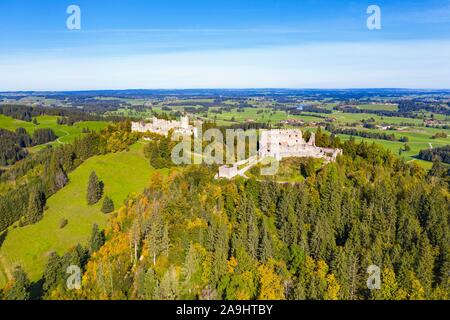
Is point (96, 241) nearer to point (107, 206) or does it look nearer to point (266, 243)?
point (107, 206)

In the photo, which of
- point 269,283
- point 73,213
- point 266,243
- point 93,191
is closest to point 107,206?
point 93,191

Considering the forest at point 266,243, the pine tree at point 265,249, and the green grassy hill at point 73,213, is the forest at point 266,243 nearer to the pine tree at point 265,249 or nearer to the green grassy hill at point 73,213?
the pine tree at point 265,249

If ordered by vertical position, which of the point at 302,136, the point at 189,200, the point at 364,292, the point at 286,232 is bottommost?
the point at 364,292

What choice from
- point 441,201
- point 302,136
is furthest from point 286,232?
point 302,136

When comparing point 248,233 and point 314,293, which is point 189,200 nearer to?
point 248,233

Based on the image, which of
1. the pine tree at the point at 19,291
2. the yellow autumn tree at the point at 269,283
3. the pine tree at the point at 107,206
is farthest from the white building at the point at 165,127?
the pine tree at the point at 19,291

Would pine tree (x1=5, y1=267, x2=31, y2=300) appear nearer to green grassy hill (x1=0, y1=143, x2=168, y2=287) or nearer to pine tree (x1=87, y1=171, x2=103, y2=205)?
green grassy hill (x1=0, y1=143, x2=168, y2=287)

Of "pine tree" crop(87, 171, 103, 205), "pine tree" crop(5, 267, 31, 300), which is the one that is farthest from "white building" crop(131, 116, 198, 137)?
"pine tree" crop(5, 267, 31, 300)
